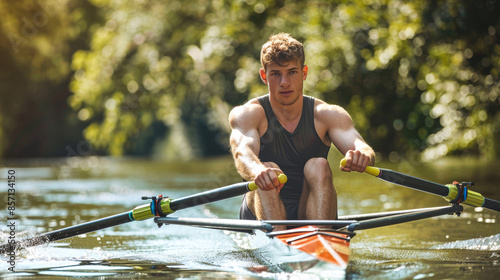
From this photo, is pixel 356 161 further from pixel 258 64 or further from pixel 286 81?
pixel 258 64

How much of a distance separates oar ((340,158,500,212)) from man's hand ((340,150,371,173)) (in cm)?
5

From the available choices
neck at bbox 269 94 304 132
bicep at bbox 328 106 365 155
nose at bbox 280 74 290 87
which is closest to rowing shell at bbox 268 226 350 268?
bicep at bbox 328 106 365 155

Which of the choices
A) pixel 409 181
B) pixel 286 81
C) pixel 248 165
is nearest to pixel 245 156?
pixel 248 165

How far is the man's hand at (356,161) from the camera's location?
4.64m

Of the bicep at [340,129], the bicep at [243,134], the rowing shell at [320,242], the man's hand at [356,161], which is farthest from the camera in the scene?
the bicep at [340,129]

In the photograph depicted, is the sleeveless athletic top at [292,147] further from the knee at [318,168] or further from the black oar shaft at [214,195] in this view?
the black oar shaft at [214,195]

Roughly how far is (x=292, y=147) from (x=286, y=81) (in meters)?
0.54

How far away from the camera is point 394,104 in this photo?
44.1 feet

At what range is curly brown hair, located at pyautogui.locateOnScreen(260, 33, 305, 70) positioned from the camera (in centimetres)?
523

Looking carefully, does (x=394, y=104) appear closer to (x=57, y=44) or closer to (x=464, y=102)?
(x=464, y=102)

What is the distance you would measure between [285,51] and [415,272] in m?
1.87

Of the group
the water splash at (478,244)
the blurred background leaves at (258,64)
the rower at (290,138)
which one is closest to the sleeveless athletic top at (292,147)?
the rower at (290,138)

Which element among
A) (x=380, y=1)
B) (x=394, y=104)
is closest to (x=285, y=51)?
(x=380, y=1)

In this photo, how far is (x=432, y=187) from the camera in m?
5.12
